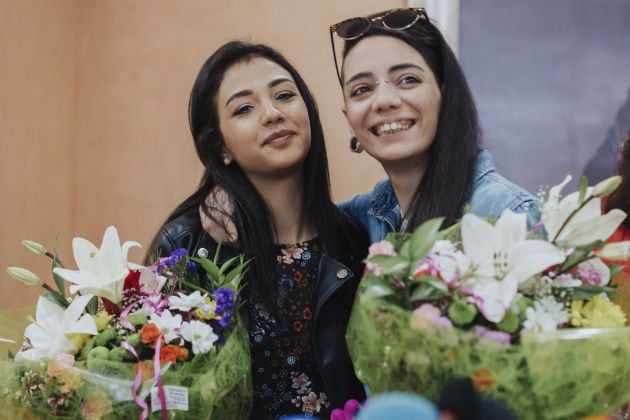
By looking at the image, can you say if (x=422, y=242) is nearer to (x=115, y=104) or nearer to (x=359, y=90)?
(x=359, y=90)

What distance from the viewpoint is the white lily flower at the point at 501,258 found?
2.93 feet

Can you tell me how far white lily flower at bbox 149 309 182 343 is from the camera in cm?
111

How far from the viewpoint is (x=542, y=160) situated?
94.3 inches

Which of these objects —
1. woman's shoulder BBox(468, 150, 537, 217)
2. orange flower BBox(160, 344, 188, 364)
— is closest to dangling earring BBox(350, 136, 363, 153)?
woman's shoulder BBox(468, 150, 537, 217)

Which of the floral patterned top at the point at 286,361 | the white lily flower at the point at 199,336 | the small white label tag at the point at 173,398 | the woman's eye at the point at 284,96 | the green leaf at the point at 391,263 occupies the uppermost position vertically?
the woman's eye at the point at 284,96

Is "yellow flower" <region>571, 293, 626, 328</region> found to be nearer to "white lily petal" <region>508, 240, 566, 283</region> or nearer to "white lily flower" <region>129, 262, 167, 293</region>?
"white lily petal" <region>508, 240, 566, 283</region>

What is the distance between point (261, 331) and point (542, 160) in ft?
4.08

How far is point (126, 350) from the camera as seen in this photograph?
1102 millimetres

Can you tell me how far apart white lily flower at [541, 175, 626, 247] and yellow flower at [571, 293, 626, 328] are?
0.26 ft

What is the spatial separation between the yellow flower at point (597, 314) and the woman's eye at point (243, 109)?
3.21 ft

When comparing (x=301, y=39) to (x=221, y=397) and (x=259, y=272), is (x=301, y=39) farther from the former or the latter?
(x=221, y=397)

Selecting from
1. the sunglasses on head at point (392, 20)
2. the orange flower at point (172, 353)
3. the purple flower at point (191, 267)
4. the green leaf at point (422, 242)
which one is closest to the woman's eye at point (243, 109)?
the sunglasses on head at point (392, 20)

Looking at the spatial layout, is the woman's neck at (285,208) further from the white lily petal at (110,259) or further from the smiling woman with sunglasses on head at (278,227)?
the white lily petal at (110,259)

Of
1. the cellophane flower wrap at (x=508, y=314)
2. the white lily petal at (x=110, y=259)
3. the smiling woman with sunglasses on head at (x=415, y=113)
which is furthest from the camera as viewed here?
the smiling woman with sunglasses on head at (x=415, y=113)
